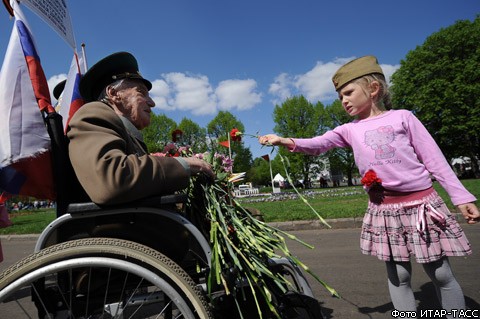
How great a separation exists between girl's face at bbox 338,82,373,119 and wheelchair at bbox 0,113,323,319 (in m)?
1.29

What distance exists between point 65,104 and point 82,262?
5.78 ft

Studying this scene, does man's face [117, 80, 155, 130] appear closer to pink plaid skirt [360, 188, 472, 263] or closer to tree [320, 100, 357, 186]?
pink plaid skirt [360, 188, 472, 263]

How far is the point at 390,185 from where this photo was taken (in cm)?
190

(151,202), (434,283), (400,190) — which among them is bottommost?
(434,283)

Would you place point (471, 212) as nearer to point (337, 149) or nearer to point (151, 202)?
point (151, 202)

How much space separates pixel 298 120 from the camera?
44.9 m

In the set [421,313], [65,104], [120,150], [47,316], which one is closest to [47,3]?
[65,104]

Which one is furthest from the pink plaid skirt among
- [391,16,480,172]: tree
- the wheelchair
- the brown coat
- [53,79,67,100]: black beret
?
[391,16,480,172]: tree

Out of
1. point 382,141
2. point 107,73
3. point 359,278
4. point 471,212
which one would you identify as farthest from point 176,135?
point 359,278

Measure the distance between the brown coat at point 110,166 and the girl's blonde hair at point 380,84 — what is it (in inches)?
54.1

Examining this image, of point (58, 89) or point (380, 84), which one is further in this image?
point (58, 89)

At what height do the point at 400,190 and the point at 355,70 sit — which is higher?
the point at 355,70

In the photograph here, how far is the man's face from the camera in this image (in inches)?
77.9

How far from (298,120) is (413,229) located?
44.3 m
